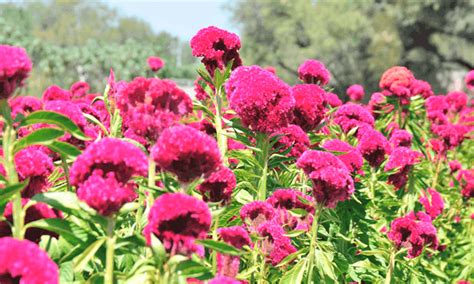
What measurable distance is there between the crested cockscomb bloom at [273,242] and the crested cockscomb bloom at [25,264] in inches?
40.3

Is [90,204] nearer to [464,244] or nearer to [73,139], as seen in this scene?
[73,139]

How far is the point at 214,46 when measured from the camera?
253 cm

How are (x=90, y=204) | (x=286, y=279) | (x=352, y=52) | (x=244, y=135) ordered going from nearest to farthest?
1. (x=90, y=204)
2. (x=286, y=279)
3. (x=244, y=135)
4. (x=352, y=52)

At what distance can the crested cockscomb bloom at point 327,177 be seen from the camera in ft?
6.40

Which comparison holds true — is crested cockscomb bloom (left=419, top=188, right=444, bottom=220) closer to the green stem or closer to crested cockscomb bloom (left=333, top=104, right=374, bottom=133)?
crested cockscomb bloom (left=333, top=104, right=374, bottom=133)

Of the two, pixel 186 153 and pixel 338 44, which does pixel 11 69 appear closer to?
pixel 186 153

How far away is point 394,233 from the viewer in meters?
2.58

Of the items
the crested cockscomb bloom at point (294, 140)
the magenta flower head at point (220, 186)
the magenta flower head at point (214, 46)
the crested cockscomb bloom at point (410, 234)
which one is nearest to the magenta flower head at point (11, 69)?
the magenta flower head at point (220, 186)

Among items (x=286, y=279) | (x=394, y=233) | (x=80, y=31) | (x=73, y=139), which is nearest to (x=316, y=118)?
(x=394, y=233)

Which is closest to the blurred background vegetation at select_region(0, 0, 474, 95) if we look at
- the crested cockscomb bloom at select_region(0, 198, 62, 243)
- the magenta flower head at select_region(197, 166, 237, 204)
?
the magenta flower head at select_region(197, 166, 237, 204)

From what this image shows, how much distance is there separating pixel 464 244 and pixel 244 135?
2.95m

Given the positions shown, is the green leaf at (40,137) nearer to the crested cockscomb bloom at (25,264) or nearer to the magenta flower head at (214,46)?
the crested cockscomb bloom at (25,264)

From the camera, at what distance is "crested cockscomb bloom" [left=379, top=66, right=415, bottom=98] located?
4.50 m

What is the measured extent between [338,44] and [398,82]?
2481cm
